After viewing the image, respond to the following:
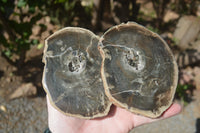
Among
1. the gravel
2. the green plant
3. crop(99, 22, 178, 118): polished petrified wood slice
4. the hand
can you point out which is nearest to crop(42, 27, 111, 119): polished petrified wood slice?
crop(99, 22, 178, 118): polished petrified wood slice

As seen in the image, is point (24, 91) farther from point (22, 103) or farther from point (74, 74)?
point (74, 74)

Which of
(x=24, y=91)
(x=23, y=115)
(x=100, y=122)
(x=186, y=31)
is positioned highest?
(x=186, y=31)

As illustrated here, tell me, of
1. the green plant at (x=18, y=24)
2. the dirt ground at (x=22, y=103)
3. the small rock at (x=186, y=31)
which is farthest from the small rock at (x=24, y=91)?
the small rock at (x=186, y=31)

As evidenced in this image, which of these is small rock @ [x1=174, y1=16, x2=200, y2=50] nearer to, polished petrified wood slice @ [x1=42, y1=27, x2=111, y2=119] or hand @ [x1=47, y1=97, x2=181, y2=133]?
hand @ [x1=47, y1=97, x2=181, y2=133]

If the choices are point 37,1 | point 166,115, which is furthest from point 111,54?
point 37,1

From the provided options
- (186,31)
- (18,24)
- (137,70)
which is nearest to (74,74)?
(137,70)

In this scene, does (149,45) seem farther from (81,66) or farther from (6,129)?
(6,129)
